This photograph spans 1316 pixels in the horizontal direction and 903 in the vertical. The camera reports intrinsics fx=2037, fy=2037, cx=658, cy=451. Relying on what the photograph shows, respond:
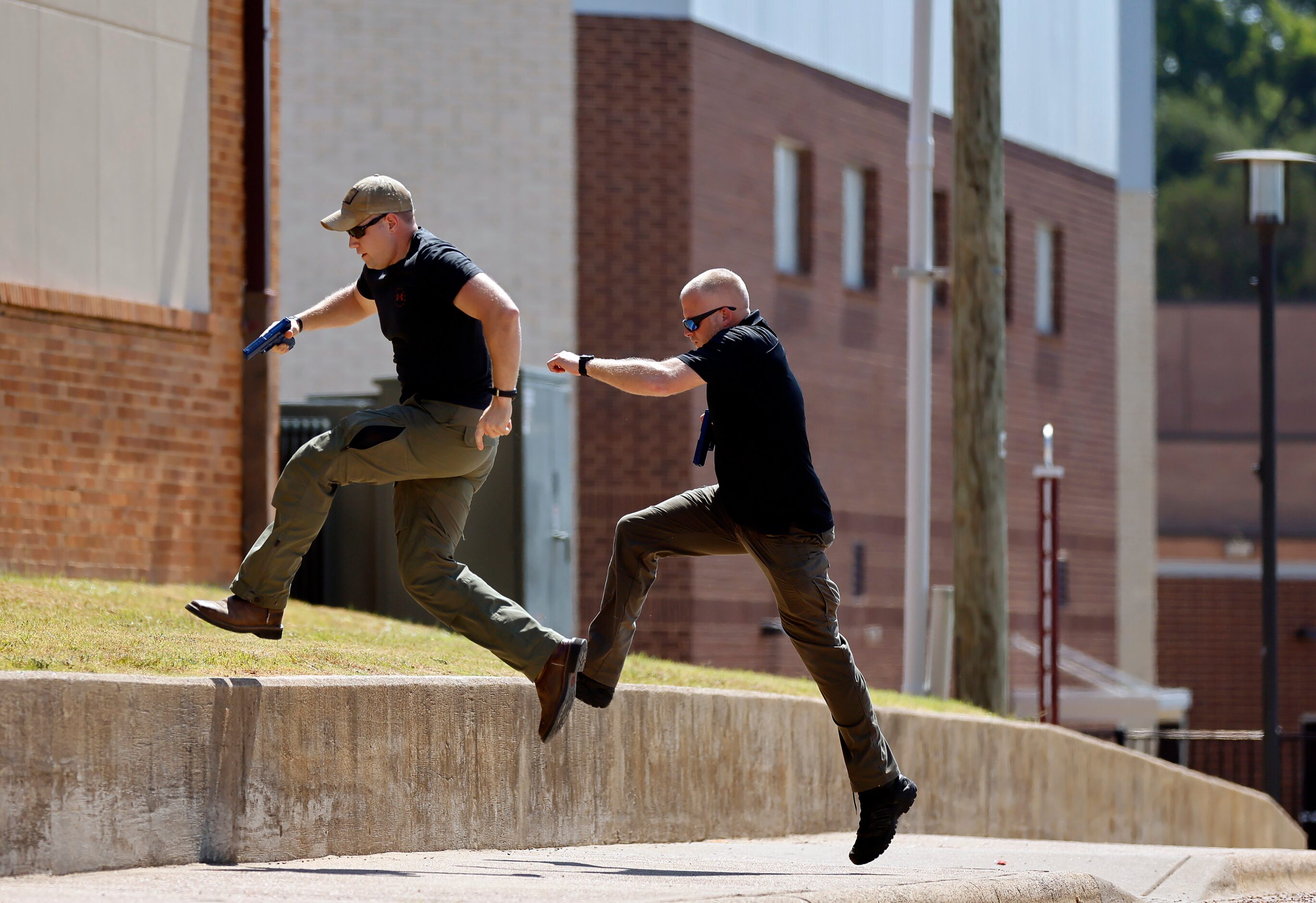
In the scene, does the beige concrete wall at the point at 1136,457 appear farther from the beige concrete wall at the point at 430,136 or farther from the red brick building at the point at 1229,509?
the beige concrete wall at the point at 430,136

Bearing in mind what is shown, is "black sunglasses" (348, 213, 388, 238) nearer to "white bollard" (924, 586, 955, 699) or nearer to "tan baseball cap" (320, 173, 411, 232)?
"tan baseball cap" (320, 173, 411, 232)

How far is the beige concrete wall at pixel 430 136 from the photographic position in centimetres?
2086

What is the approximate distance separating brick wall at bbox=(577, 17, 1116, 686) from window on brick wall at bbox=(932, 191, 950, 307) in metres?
0.27

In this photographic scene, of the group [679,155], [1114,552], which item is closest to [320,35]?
[679,155]

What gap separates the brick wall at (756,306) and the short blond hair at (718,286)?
1306 centimetres

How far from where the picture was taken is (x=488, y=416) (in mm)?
6957

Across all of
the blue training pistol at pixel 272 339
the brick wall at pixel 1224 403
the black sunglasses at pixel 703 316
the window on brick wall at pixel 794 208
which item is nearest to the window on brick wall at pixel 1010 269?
the window on brick wall at pixel 794 208

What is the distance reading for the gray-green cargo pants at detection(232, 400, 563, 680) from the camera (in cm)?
693

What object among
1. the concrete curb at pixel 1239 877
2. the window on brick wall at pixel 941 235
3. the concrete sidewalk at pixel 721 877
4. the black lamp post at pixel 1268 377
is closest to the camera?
the concrete sidewalk at pixel 721 877

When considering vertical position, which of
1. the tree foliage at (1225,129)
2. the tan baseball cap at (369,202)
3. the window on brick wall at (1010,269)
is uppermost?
the tree foliage at (1225,129)

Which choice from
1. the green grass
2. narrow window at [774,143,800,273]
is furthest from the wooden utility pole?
narrow window at [774,143,800,273]

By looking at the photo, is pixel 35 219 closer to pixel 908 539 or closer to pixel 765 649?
pixel 908 539

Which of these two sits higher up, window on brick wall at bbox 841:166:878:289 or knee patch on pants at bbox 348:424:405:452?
window on brick wall at bbox 841:166:878:289

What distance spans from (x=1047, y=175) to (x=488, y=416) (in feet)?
69.3
